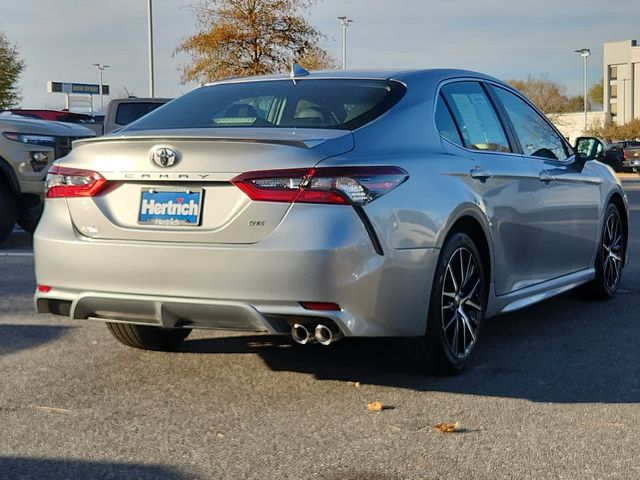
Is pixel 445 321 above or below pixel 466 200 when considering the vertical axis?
below

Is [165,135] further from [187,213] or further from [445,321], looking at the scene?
[445,321]

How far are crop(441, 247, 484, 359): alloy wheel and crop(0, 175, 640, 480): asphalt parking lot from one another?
0.58 feet

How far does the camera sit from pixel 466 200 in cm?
515

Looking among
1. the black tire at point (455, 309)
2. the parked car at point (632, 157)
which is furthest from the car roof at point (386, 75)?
the parked car at point (632, 157)

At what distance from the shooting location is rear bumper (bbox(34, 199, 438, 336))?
14.4 feet

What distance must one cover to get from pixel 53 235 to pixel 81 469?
152 cm

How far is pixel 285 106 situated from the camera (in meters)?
5.31

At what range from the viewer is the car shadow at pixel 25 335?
19.6 feet

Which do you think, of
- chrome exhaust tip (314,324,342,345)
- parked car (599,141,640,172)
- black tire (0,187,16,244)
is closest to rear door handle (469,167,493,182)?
chrome exhaust tip (314,324,342,345)

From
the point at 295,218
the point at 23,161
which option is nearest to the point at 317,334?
the point at 295,218

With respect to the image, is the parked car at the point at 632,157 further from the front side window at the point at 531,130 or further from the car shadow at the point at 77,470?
the car shadow at the point at 77,470

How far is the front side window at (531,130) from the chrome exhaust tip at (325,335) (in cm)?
232

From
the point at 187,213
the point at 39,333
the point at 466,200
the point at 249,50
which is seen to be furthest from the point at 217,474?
the point at 249,50

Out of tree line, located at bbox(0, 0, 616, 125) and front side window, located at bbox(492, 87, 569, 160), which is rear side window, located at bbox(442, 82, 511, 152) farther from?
tree line, located at bbox(0, 0, 616, 125)
